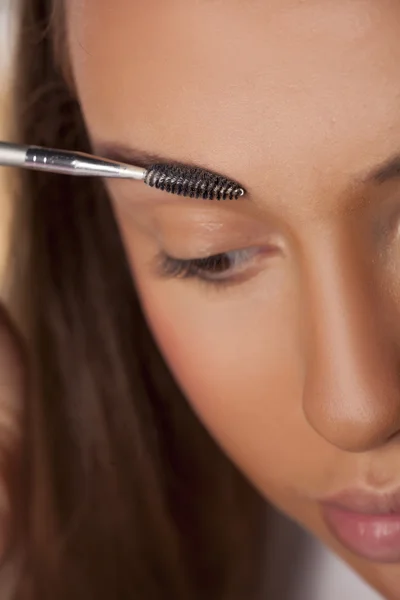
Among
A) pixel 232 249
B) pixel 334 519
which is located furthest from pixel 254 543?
pixel 232 249

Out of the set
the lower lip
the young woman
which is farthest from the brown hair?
the lower lip

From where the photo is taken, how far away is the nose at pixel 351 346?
1.65 ft

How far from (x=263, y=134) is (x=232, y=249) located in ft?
0.35

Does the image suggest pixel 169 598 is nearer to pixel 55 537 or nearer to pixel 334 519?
pixel 55 537

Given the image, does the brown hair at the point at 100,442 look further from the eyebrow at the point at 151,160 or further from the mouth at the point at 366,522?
the mouth at the point at 366,522

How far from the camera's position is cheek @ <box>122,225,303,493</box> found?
0.57 meters

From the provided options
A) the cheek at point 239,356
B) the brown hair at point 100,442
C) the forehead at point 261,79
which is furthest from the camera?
the brown hair at point 100,442

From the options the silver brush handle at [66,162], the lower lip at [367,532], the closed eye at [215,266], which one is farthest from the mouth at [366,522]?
the silver brush handle at [66,162]

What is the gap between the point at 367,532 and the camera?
614mm

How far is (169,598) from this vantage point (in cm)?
99

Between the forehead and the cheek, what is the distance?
0.11m

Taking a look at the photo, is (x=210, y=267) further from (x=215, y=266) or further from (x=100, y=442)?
(x=100, y=442)

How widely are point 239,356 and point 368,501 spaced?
0.14m

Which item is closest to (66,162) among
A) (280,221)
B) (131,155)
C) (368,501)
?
(131,155)
